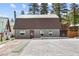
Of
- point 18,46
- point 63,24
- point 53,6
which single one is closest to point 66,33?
point 63,24

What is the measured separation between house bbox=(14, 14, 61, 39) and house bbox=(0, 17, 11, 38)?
221mm

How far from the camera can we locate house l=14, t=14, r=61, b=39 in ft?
25.5

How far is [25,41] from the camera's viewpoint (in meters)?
7.97

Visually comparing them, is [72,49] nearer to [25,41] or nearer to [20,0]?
[25,41]

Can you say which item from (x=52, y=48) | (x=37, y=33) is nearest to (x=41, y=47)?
(x=52, y=48)

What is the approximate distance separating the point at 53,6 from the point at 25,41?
1.33 meters

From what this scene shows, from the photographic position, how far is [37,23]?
307 inches

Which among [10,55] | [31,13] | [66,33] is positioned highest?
[31,13]

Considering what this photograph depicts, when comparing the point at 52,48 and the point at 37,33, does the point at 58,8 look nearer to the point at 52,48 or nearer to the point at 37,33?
the point at 37,33

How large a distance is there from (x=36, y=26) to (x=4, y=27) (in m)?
0.93

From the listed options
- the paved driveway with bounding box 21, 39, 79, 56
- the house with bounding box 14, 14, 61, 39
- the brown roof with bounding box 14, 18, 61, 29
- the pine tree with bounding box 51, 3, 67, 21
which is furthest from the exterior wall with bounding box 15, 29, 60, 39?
the pine tree with bounding box 51, 3, 67, 21

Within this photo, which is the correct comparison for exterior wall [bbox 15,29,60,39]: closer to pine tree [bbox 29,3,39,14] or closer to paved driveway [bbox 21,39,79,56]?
paved driveway [bbox 21,39,79,56]

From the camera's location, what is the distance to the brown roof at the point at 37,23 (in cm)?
779

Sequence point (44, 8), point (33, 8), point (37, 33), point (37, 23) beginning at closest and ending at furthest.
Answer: point (44, 8) → point (33, 8) → point (37, 23) → point (37, 33)
